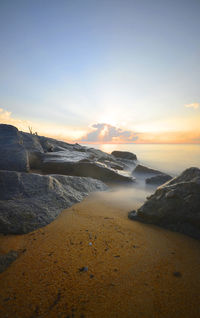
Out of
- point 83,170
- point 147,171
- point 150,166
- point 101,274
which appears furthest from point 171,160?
point 101,274

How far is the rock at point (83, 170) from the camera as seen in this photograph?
5.67 m

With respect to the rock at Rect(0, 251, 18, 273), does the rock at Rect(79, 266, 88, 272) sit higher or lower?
higher

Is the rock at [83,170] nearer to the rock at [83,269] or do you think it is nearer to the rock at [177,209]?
the rock at [177,209]

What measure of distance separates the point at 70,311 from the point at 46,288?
0.98ft

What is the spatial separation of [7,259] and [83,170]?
440 cm

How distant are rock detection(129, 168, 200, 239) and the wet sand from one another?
20 cm

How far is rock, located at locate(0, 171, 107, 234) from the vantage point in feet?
7.00

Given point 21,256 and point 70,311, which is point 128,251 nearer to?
point 70,311

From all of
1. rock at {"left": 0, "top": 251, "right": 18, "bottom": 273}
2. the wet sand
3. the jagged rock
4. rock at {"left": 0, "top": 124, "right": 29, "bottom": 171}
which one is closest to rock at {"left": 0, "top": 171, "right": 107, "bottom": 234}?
the wet sand

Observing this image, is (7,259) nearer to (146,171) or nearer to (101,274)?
(101,274)

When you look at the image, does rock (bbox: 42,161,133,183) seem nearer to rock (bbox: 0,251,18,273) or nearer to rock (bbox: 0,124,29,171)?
rock (bbox: 0,124,29,171)

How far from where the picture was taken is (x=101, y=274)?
1417 mm

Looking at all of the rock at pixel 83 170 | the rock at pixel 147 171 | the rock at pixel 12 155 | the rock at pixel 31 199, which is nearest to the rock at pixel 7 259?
the rock at pixel 31 199

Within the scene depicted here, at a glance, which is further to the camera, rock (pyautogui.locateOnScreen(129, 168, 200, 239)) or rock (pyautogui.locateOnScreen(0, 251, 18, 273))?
rock (pyautogui.locateOnScreen(129, 168, 200, 239))
